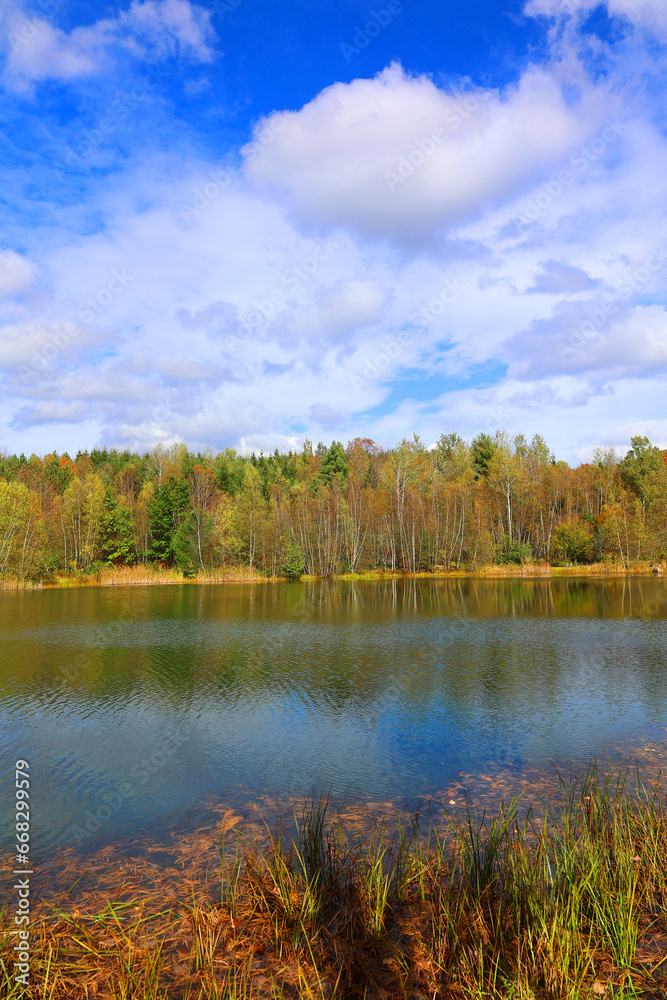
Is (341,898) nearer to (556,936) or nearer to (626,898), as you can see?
(556,936)

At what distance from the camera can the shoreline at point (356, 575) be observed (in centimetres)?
5855

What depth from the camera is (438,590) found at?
159ft

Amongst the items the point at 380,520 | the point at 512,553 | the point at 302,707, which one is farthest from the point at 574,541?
the point at 302,707

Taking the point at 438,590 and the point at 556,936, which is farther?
the point at 438,590

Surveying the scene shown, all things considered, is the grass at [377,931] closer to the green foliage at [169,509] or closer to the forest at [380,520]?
the forest at [380,520]

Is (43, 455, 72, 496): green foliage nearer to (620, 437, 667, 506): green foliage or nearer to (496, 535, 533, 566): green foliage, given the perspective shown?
(496, 535, 533, 566): green foliage

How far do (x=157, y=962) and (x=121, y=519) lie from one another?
68.6 meters

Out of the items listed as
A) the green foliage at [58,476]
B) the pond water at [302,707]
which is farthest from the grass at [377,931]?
A: the green foliage at [58,476]

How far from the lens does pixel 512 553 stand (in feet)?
213

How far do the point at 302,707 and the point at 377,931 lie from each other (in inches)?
402

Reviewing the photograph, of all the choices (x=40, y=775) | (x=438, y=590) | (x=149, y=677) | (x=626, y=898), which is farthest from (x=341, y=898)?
(x=438, y=590)

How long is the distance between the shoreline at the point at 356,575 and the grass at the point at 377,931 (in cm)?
5544

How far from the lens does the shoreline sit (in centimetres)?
5855

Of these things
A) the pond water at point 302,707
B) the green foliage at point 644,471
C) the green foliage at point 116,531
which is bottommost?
the pond water at point 302,707
